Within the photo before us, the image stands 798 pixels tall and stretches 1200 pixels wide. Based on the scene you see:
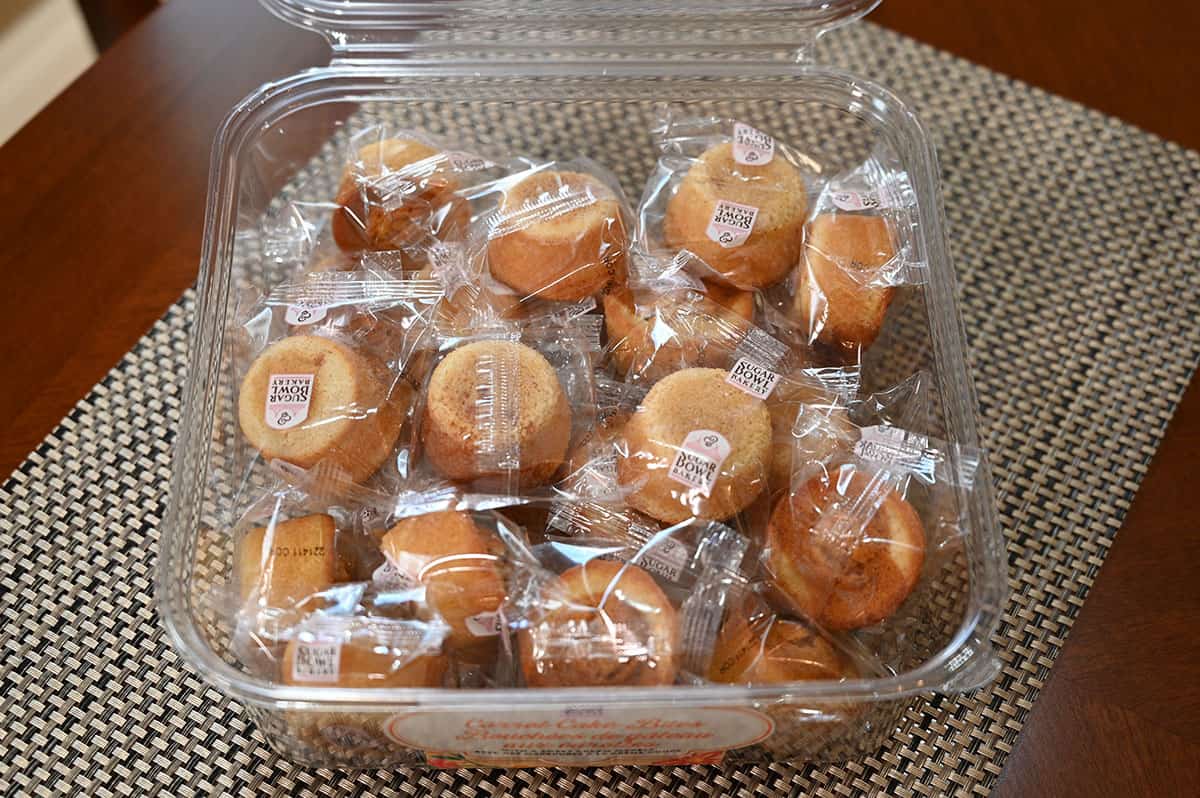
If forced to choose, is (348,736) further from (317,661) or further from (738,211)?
(738,211)

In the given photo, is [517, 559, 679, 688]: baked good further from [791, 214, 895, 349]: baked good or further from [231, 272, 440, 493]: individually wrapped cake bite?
[791, 214, 895, 349]: baked good

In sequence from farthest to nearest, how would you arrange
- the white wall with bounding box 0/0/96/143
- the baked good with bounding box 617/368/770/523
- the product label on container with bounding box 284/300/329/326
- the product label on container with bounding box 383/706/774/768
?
the white wall with bounding box 0/0/96/143
the product label on container with bounding box 284/300/329/326
the baked good with bounding box 617/368/770/523
the product label on container with bounding box 383/706/774/768

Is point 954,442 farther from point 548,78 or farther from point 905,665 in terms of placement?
point 548,78

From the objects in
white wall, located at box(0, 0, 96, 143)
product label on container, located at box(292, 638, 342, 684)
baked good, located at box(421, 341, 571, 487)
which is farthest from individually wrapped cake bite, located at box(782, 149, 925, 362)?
white wall, located at box(0, 0, 96, 143)

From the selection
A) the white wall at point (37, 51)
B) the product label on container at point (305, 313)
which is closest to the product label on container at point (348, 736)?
the product label on container at point (305, 313)

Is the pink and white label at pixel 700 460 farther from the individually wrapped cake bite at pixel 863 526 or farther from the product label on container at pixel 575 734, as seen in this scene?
the product label on container at pixel 575 734
